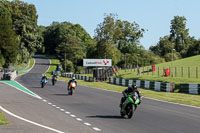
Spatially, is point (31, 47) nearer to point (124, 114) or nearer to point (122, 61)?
point (122, 61)

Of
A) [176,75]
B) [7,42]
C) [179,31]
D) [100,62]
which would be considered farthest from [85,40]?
[176,75]

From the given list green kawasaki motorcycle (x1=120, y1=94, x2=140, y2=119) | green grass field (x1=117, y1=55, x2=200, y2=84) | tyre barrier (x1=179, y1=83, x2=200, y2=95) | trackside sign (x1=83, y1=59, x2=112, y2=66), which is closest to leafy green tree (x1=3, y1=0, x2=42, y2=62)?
trackside sign (x1=83, y1=59, x2=112, y2=66)

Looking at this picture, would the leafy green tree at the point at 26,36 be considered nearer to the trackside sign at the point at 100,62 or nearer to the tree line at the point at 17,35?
the tree line at the point at 17,35

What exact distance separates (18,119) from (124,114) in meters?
4.21

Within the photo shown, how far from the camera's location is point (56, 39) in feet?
535

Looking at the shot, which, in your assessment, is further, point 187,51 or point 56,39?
point 56,39

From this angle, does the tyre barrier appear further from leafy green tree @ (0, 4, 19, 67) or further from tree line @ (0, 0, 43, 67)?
leafy green tree @ (0, 4, 19, 67)

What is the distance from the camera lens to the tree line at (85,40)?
4072 inches

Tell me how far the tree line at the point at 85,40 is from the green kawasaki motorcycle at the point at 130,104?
59.6 m

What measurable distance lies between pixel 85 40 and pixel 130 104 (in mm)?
156594

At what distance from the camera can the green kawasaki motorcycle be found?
1389 cm

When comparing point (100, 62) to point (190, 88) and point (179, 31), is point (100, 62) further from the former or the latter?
point (179, 31)

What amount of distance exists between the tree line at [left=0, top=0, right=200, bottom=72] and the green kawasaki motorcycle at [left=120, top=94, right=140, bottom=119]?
195 ft

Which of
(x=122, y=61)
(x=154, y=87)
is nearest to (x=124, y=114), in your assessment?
(x=154, y=87)
